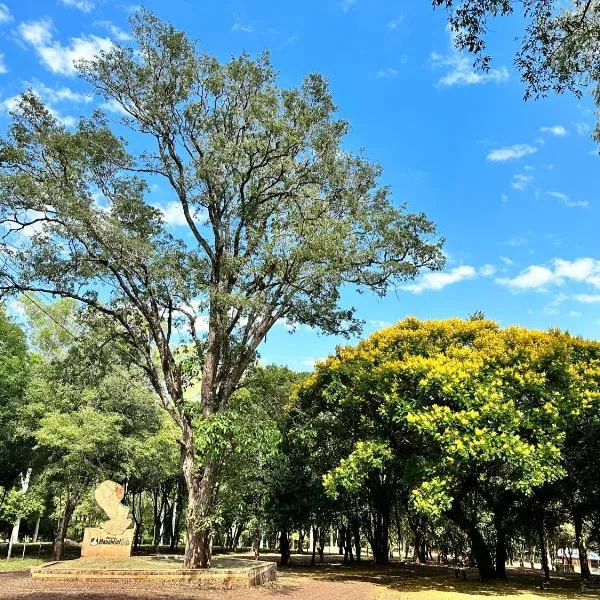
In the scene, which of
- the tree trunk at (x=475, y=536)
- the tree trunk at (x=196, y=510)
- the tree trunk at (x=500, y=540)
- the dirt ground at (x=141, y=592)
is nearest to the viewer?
the dirt ground at (x=141, y=592)

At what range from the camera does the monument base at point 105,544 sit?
19.1 m

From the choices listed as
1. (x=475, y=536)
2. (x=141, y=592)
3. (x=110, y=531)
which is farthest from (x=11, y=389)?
(x=475, y=536)

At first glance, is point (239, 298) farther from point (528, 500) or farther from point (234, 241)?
point (528, 500)

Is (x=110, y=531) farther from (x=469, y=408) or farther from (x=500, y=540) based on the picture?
(x=500, y=540)

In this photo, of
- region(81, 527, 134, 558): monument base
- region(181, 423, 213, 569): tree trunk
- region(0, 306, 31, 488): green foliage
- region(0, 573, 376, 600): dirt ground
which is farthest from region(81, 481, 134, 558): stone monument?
region(0, 306, 31, 488): green foliage

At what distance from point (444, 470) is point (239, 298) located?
9247mm

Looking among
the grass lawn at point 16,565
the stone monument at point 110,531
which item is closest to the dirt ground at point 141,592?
the stone monument at point 110,531

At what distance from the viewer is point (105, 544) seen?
19359mm

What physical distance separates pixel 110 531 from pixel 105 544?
45cm

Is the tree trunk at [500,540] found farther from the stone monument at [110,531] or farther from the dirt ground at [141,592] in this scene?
the stone monument at [110,531]

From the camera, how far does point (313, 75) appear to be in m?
16.9

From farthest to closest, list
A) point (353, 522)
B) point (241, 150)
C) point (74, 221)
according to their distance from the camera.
Result: point (353, 522) < point (241, 150) < point (74, 221)

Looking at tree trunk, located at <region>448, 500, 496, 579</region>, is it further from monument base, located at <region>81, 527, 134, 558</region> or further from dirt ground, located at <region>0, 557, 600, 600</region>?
monument base, located at <region>81, 527, 134, 558</region>

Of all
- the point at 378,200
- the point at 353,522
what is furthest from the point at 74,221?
the point at 353,522
